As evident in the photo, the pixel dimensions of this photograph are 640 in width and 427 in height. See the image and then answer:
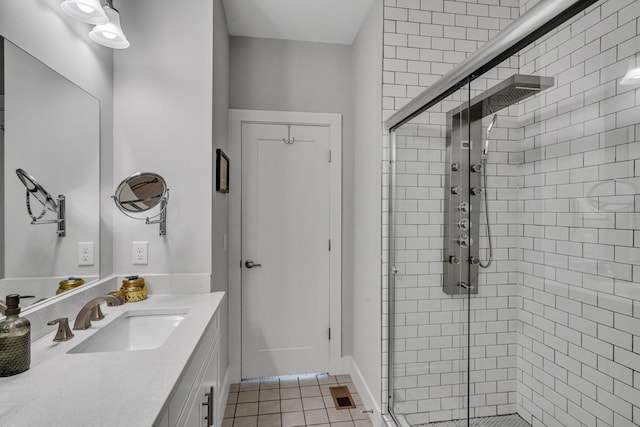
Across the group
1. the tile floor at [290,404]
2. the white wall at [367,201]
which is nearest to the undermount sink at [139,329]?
the tile floor at [290,404]

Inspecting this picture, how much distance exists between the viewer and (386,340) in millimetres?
2094

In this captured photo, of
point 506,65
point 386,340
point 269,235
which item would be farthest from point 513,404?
point 269,235

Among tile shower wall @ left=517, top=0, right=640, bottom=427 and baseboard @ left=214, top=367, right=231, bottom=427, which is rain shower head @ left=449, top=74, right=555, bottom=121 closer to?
tile shower wall @ left=517, top=0, right=640, bottom=427

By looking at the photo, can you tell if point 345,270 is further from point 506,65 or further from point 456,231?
point 506,65

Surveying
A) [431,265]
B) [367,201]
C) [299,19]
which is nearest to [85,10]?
[299,19]

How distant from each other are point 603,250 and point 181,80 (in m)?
2.09

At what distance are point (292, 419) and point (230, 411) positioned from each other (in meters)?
0.46

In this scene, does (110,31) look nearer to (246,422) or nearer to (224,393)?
(224,393)

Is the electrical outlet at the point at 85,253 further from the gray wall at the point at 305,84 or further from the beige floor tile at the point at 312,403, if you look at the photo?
the beige floor tile at the point at 312,403

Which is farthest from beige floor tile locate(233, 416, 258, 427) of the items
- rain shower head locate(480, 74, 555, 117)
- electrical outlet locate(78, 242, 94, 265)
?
rain shower head locate(480, 74, 555, 117)

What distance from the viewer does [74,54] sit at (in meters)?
1.52

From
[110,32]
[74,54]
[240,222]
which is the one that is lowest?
[240,222]

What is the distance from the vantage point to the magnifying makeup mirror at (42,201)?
3.95 ft

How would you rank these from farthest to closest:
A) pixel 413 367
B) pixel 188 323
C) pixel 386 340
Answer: pixel 386 340
pixel 413 367
pixel 188 323
